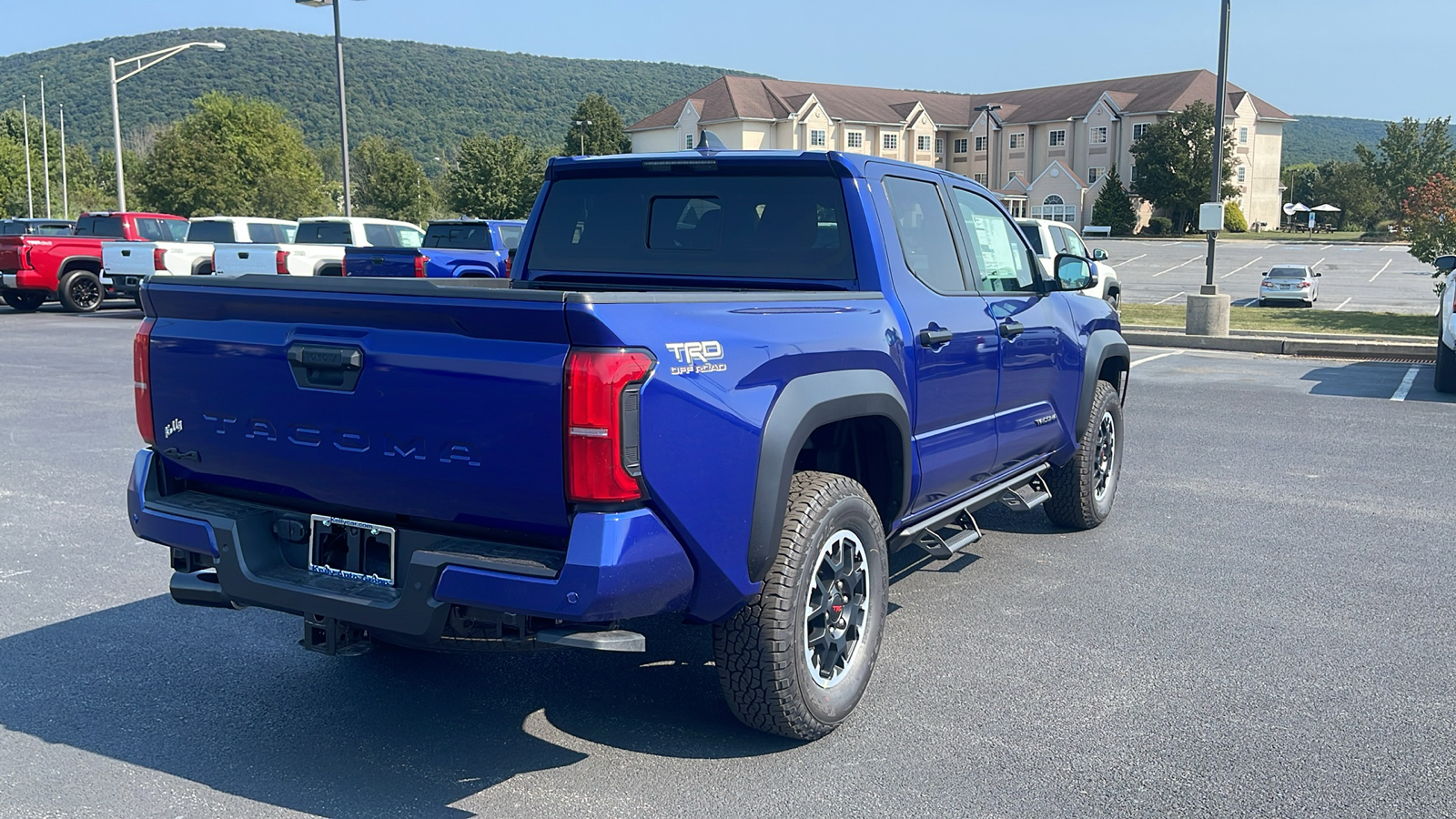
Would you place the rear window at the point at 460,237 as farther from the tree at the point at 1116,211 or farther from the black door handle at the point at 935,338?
the tree at the point at 1116,211

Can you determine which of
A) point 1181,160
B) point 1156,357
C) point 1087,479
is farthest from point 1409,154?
point 1087,479

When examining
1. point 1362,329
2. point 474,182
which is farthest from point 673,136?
point 1362,329

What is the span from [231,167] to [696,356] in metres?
78.2

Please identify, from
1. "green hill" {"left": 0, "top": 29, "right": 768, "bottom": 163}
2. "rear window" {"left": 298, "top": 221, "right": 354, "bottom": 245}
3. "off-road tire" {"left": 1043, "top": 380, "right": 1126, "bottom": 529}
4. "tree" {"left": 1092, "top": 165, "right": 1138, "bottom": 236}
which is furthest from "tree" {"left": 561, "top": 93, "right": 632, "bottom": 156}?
"off-road tire" {"left": 1043, "top": 380, "right": 1126, "bottom": 529}

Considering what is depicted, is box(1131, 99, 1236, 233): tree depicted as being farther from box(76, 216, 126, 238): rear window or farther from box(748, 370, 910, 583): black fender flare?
box(748, 370, 910, 583): black fender flare

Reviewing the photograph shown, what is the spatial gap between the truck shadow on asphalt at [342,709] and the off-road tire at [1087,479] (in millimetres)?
2649

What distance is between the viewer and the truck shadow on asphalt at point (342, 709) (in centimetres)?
374

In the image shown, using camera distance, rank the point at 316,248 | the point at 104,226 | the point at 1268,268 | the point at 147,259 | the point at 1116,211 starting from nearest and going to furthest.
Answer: the point at 147,259
the point at 316,248
the point at 104,226
the point at 1268,268
the point at 1116,211

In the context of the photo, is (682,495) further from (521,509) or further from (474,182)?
(474,182)

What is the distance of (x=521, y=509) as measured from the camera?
3291 millimetres

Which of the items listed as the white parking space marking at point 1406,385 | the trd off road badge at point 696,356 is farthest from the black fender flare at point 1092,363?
the white parking space marking at point 1406,385

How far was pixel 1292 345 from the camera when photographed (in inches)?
712

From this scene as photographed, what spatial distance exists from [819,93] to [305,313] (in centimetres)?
9564

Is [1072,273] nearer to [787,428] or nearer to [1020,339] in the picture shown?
[1020,339]
